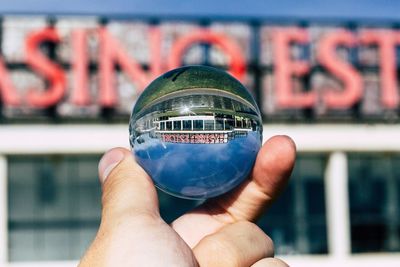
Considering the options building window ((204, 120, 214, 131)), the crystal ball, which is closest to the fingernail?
the crystal ball

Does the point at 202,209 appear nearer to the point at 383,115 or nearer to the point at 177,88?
the point at 177,88

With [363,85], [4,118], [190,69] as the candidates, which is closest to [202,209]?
[190,69]

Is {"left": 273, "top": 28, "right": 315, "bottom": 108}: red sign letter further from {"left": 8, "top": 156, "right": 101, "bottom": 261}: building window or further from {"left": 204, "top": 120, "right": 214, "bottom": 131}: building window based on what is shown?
{"left": 204, "top": 120, "right": 214, "bottom": 131}: building window

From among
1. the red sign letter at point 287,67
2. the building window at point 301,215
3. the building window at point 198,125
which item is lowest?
the building window at point 301,215

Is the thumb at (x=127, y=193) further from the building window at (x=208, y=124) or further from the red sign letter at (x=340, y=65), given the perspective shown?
the red sign letter at (x=340, y=65)

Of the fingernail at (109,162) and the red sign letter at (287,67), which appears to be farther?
the red sign letter at (287,67)

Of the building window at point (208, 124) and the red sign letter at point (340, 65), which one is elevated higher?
the red sign letter at point (340, 65)

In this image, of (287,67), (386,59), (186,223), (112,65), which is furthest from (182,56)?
(186,223)

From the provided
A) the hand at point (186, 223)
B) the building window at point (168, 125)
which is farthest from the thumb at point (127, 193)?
the building window at point (168, 125)
